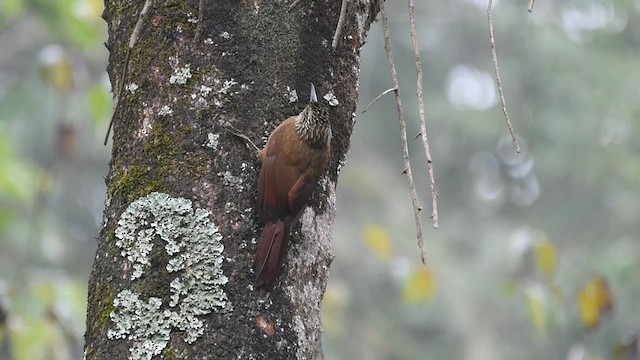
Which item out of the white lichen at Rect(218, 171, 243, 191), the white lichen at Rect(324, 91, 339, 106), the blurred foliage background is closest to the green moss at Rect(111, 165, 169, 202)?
the white lichen at Rect(218, 171, 243, 191)

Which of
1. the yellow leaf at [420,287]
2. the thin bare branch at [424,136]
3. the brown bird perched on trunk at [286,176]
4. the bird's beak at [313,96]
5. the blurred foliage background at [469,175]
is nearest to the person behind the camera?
the thin bare branch at [424,136]

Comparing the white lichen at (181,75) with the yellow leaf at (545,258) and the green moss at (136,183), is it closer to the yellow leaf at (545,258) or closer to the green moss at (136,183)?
the green moss at (136,183)

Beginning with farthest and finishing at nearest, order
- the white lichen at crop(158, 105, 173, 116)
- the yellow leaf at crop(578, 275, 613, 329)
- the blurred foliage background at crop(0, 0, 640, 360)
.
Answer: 1. the blurred foliage background at crop(0, 0, 640, 360)
2. the yellow leaf at crop(578, 275, 613, 329)
3. the white lichen at crop(158, 105, 173, 116)

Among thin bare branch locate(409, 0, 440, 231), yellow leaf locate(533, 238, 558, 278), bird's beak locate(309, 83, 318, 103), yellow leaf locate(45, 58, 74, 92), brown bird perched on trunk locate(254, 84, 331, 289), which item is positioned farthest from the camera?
yellow leaf locate(45, 58, 74, 92)

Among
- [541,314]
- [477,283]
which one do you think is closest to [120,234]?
[541,314]

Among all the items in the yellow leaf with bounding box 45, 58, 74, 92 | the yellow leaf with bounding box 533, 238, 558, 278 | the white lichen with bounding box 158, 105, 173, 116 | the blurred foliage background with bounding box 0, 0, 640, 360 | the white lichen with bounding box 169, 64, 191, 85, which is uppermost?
the blurred foliage background with bounding box 0, 0, 640, 360

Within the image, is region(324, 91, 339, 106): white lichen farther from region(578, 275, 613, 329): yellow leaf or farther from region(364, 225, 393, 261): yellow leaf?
region(364, 225, 393, 261): yellow leaf

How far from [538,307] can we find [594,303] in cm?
20

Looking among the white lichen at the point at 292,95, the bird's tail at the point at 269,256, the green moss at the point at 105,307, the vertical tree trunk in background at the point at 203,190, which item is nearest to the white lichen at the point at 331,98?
the vertical tree trunk in background at the point at 203,190

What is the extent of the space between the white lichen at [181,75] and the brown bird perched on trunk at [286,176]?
0.78 ft

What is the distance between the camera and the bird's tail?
6.59ft

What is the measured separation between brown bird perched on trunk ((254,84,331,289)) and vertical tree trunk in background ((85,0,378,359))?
3cm

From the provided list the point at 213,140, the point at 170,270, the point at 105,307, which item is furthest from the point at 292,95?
the point at 105,307

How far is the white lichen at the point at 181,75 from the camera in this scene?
7.09 feet
